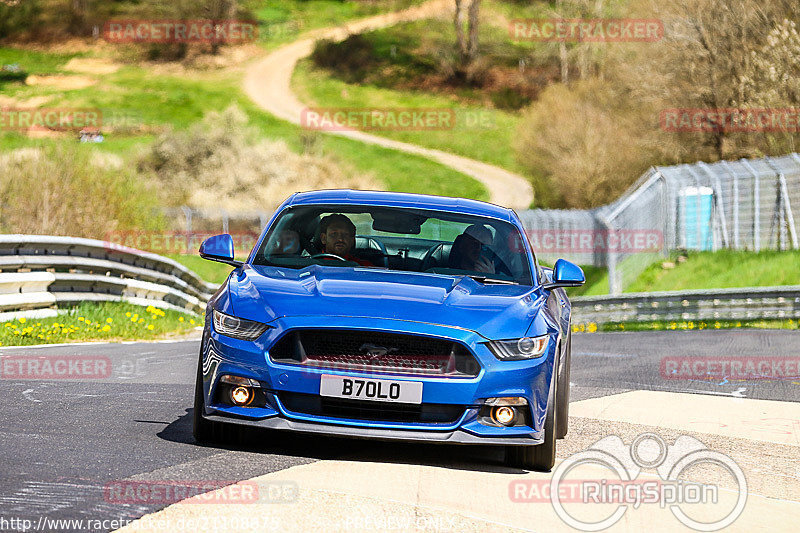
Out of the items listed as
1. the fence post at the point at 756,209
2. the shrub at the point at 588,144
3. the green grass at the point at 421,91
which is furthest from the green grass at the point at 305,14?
the fence post at the point at 756,209

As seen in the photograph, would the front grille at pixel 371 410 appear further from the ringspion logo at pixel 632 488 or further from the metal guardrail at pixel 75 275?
the metal guardrail at pixel 75 275

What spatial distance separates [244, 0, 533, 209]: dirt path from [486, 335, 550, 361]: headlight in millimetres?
60330

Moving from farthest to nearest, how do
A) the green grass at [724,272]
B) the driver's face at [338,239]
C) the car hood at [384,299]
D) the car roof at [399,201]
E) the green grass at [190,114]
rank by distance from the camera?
the green grass at [190,114], the green grass at [724,272], the car roof at [399,201], the driver's face at [338,239], the car hood at [384,299]

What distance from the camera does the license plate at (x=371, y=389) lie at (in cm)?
662

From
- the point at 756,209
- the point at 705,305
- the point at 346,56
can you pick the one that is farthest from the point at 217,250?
the point at 346,56

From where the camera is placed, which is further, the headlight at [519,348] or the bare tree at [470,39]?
the bare tree at [470,39]

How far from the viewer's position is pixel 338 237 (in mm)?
8180

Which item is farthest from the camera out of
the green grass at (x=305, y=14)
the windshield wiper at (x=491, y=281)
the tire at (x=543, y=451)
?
the green grass at (x=305, y=14)

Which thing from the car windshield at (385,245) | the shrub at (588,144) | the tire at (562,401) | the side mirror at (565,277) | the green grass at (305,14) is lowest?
the tire at (562,401)

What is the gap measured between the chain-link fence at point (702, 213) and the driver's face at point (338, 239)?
21.0 m

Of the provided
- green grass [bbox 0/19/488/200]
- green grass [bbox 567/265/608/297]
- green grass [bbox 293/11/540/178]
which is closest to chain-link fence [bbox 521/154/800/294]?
green grass [bbox 567/265/608/297]

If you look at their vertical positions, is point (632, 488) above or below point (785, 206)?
below

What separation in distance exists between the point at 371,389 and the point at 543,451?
109cm

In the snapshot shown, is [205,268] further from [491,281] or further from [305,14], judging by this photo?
[305,14]
